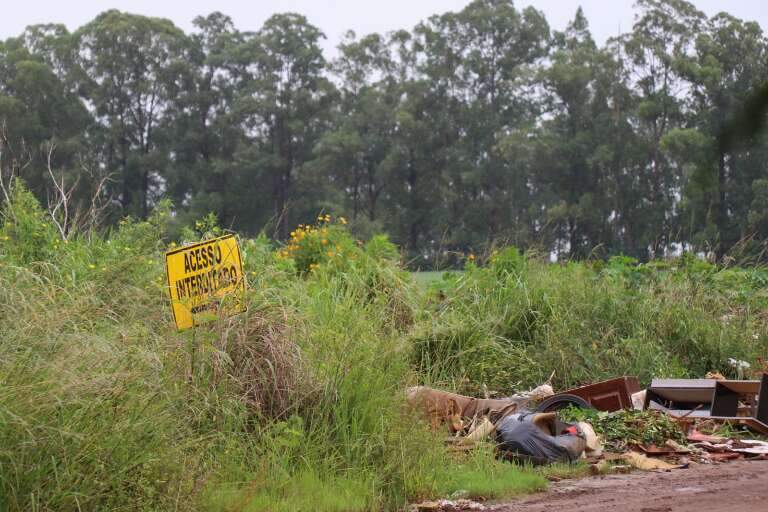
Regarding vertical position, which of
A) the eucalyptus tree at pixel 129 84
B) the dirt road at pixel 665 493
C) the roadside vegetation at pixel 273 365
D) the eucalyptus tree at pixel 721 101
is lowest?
the dirt road at pixel 665 493

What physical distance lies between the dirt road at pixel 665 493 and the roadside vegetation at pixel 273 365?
39cm

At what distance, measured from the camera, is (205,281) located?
24.8 ft

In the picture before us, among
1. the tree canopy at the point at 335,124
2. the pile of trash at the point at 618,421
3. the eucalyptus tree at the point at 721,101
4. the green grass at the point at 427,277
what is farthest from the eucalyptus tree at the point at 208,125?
the eucalyptus tree at the point at 721,101

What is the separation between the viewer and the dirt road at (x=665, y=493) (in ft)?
23.2

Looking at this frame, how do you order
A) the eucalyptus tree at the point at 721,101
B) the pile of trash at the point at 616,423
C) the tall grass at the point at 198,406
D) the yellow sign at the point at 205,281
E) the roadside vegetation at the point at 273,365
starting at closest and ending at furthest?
the eucalyptus tree at the point at 721,101, the tall grass at the point at 198,406, the roadside vegetation at the point at 273,365, the yellow sign at the point at 205,281, the pile of trash at the point at 616,423

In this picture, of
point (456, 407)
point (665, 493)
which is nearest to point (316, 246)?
point (456, 407)

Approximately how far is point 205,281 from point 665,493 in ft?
12.3

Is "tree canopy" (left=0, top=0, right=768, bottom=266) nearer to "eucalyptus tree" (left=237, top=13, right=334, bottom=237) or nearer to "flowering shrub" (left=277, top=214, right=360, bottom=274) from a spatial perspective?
"eucalyptus tree" (left=237, top=13, right=334, bottom=237)

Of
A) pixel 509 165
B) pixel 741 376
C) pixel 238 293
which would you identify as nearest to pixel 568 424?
pixel 238 293

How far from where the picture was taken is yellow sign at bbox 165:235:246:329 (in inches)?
288

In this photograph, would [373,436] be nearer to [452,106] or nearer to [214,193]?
[214,193]

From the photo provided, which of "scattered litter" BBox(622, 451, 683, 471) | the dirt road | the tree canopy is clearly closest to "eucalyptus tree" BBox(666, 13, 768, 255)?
the dirt road

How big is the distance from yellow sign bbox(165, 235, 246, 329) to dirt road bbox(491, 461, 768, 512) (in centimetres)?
242

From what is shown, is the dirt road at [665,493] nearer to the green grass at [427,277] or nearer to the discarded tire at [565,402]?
the discarded tire at [565,402]
